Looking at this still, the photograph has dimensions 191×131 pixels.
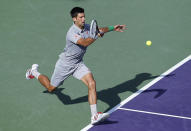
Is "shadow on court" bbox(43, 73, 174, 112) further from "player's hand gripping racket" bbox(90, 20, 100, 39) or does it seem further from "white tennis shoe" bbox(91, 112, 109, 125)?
"player's hand gripping racket" bbox(90, 20, 100, 39)

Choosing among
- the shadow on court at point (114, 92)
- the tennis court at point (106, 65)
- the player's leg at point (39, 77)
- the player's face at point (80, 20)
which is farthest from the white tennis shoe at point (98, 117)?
the player's face at point (80, 20)

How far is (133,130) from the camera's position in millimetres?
9727

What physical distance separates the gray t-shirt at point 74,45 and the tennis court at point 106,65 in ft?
4.16

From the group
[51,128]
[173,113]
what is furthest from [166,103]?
[51,128]

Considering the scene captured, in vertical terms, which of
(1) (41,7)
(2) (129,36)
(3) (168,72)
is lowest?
(3) (168,72)

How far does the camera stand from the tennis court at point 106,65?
10172 millimetres

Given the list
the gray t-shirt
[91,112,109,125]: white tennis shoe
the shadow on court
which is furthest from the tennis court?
the gray t-shirt

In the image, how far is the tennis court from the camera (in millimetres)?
10172

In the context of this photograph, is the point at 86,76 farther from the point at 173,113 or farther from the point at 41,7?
the point at 41,7

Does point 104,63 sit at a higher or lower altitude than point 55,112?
higher

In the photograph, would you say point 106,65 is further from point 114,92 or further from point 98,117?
point 98,117

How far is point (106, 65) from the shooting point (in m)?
12.3

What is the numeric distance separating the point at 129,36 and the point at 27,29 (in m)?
3.20

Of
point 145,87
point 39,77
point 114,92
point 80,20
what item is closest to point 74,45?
point 80,20
